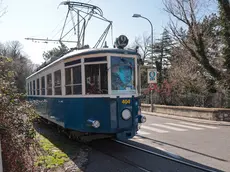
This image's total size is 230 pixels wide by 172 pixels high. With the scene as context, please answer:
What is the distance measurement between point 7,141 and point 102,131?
9.46 ft

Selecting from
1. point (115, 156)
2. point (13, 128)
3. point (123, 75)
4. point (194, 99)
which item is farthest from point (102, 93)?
point (194, 99)

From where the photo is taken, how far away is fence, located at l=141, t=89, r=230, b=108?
15125 millimetres

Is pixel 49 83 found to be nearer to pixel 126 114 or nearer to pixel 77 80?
pixel 77 80

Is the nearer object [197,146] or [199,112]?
[197,146]

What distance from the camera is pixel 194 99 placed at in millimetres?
16938

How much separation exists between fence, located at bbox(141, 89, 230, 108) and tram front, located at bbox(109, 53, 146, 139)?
10520 millimetres

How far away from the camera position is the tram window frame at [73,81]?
6.56 meters

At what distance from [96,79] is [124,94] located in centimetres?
92

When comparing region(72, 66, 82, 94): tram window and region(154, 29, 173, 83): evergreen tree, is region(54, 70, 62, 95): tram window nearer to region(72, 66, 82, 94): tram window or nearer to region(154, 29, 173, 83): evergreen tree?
region(72, 66, 82, 94): tram window

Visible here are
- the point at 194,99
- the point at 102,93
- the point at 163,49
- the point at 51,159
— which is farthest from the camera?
the point at 163,49

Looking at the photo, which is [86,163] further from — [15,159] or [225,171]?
[225,171]

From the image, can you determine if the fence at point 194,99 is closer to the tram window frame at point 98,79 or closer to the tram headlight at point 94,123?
the tram window frame at point 98,79

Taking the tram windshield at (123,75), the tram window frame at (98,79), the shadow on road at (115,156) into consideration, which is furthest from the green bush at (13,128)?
the tram windshield at (123,75)

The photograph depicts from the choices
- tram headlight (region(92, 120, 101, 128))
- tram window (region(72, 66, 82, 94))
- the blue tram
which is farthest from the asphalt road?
tram window (region(72, 66, 82, 94))
